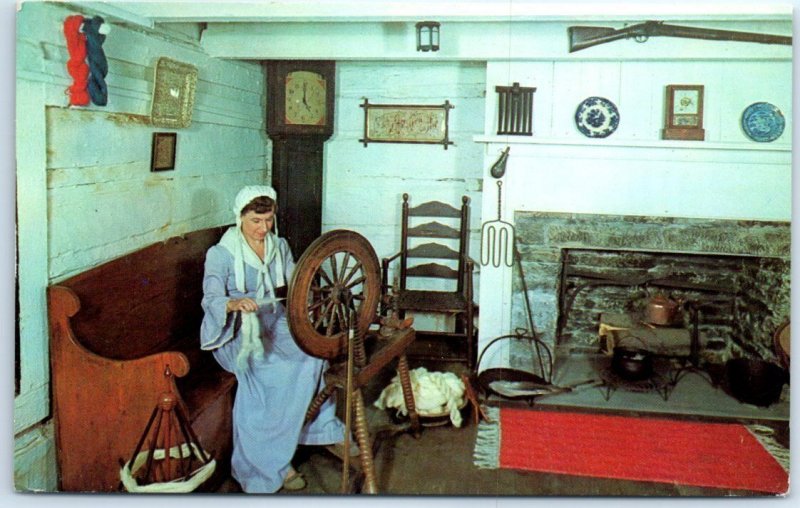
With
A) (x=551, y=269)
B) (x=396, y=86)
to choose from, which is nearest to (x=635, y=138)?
(x=551, y=269)

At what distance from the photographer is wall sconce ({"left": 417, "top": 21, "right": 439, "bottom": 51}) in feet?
9.17

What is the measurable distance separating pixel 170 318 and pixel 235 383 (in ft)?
1.15

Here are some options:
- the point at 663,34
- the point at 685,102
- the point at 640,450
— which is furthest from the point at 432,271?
the point at 663,34

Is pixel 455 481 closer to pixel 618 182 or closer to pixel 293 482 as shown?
pixel 293 482

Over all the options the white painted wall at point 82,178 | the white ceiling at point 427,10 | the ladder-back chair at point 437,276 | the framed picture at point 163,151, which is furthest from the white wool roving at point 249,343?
the white ceiling at point 427,10

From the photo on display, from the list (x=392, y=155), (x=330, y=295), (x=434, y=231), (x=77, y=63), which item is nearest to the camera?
(x=77, y=63)

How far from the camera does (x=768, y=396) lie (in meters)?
2.94

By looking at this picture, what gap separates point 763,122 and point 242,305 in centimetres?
219

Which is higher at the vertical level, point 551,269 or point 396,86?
point 396,86

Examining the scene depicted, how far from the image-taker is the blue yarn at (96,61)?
243 cm

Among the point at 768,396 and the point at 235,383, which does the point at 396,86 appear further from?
the point at 768,396

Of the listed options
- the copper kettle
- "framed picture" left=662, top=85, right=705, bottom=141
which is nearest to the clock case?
"framed picture" left=662, top=85, right=705, bottom=141

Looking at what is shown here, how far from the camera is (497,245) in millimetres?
3543

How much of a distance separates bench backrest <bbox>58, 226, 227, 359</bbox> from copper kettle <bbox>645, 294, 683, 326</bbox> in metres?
1.92
